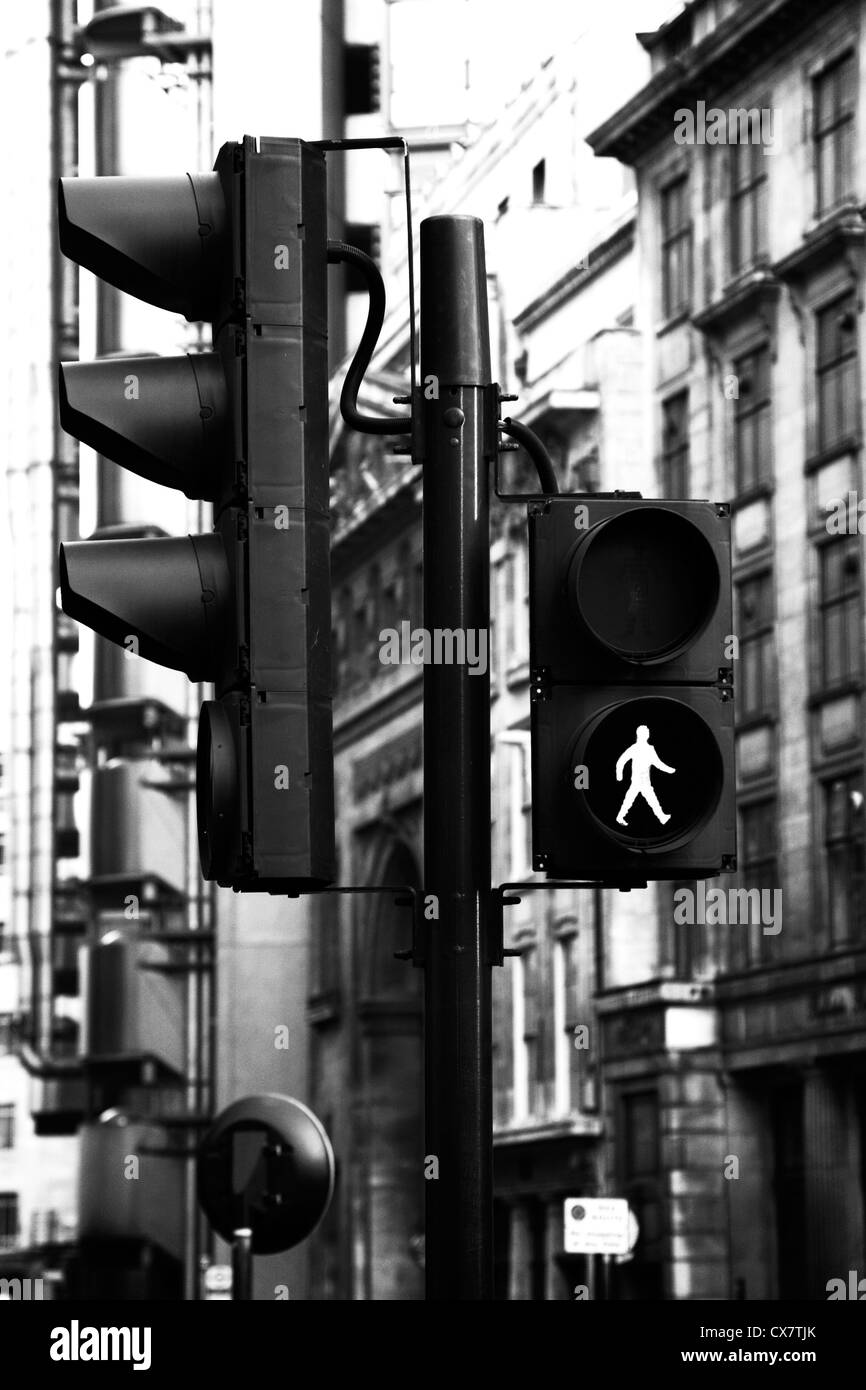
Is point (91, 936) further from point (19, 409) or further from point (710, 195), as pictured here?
point (710, 195)

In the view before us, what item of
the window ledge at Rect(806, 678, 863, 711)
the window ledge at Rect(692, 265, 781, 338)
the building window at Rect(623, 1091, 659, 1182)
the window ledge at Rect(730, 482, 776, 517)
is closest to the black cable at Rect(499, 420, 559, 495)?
the window ledge at Rect(806, 678, 863, 711)

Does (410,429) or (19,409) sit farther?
(19,409)

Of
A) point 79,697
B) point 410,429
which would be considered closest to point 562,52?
point 79,697

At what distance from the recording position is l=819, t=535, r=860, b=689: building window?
4062 cm

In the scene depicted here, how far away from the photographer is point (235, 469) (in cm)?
363

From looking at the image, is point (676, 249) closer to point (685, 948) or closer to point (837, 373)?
point (837, 373)

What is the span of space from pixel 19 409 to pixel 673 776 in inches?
3286

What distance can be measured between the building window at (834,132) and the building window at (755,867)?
9.15 m

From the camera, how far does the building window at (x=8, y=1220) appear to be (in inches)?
3132

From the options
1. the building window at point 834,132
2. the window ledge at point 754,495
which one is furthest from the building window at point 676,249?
the building window at point 834,132

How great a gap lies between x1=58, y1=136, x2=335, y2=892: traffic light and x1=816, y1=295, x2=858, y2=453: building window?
1491 inches

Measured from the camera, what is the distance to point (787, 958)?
137ft

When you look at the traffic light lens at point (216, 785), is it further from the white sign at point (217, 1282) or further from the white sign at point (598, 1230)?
the white sign at point (217, 1282)

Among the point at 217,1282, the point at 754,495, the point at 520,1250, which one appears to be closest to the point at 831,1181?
the point at 217,1282
